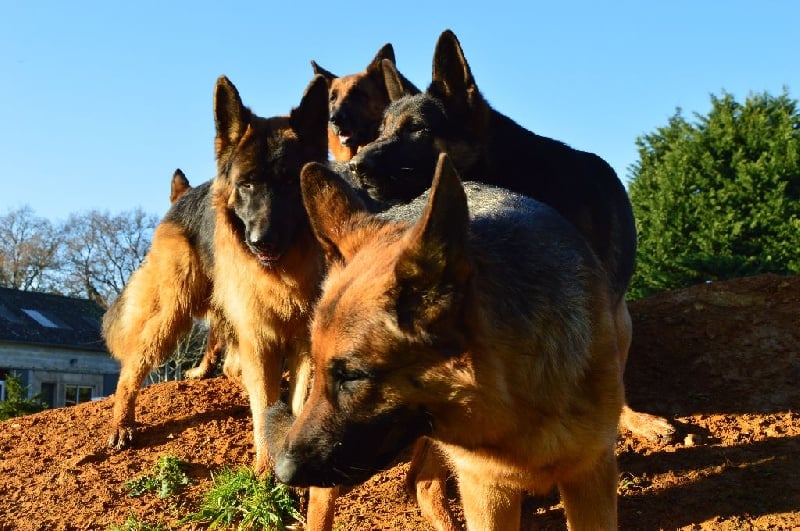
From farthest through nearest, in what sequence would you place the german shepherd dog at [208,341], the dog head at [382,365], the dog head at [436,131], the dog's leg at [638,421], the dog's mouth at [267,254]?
the german shepherd dog at [208,341] → the dog's leg at [638,421] → the dog head at [436,131] → the dog's mouth at [267,254] → the dog head at [382,365]

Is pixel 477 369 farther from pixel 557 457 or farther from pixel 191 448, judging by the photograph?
pixel 191 448

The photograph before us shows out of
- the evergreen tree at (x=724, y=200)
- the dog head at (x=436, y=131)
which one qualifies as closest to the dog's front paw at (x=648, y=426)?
the dog head at (x=436, y=131)

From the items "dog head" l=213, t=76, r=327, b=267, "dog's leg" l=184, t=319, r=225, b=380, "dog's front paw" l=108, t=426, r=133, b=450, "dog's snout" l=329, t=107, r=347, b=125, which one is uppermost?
"dog's snout" l=329, t=107, r=347, b=125

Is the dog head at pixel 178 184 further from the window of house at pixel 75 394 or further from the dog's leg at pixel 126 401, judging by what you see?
the window of house at pixel 75 394

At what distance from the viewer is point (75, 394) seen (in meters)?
40.4

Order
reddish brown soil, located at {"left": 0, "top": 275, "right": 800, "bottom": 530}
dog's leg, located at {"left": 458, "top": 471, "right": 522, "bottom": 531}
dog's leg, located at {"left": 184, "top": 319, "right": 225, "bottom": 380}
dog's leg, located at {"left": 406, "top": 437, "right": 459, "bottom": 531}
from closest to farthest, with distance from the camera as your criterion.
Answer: dog's leg, located at {"left": 458, "top": 471, "right": 522, "bottom": 531}
dog's leg, located at {"left": 406, "top": 437, "right": 459, "bottom": 531}
reddish brown soil, located at {"left": 0, "top": 275, "right": 800, "bottom": 530}
dog's leg, located at {"left": 184, "top": 319, "right": 225, "bottom": 380}

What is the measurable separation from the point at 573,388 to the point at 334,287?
128 cm

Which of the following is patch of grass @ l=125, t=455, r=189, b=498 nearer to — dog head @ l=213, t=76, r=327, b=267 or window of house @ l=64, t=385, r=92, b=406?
dog head @ l=213, t=76, r=327, b=267

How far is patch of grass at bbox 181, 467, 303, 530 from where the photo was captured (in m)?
5.97

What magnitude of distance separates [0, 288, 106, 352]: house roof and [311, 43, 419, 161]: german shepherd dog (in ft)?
101

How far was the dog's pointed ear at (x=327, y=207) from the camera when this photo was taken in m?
3.70

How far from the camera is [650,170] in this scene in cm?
2355

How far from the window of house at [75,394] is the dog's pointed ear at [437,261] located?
41.0 metres

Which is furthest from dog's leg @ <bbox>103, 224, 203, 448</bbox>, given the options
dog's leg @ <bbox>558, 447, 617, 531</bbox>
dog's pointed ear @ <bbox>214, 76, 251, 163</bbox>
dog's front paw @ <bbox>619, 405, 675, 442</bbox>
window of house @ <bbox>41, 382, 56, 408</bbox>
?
window of house @ <bbox>41, 382, 56, 408</bbox>
